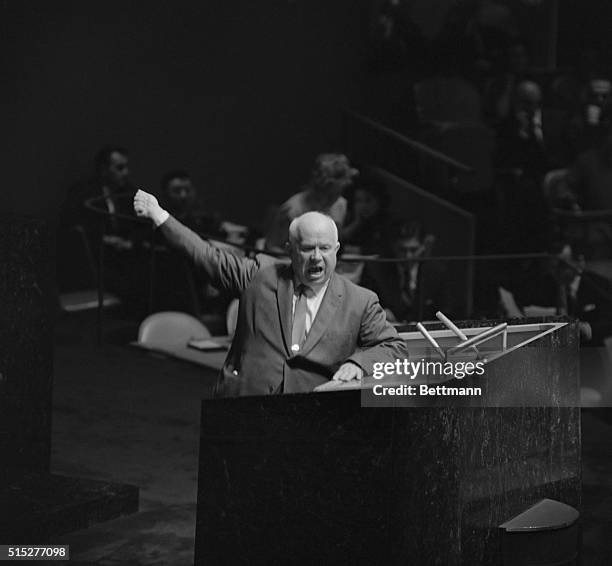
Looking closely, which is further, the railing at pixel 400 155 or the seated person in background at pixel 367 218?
the railing at pixel 400 155

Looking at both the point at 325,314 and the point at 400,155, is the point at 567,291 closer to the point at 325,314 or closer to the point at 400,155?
the point at 400,155

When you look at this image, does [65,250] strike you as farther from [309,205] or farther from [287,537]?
[287,537]

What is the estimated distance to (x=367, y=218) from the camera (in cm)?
895

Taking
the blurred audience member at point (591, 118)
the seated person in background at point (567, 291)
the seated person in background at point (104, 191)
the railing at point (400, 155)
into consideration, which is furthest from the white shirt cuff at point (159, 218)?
the railing at point (400, 155)

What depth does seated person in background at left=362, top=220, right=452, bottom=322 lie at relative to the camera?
329 inches

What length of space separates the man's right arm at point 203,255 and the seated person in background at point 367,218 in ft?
14.2

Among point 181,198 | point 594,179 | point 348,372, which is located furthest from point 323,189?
point 348,372

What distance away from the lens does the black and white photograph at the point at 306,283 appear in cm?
363

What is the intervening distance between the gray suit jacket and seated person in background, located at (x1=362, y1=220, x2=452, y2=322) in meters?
4.08

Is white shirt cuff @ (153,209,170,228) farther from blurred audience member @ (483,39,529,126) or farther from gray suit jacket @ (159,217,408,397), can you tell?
blurred audience member @ (483,39,529,126)

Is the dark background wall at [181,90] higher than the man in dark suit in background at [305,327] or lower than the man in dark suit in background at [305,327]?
higher

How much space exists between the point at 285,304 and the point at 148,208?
0.56 meters

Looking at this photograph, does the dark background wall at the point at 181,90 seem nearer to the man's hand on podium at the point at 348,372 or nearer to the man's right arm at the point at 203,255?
the man's right arm at the point at 203,255

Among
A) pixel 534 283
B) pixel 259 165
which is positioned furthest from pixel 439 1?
pixel 534 283
